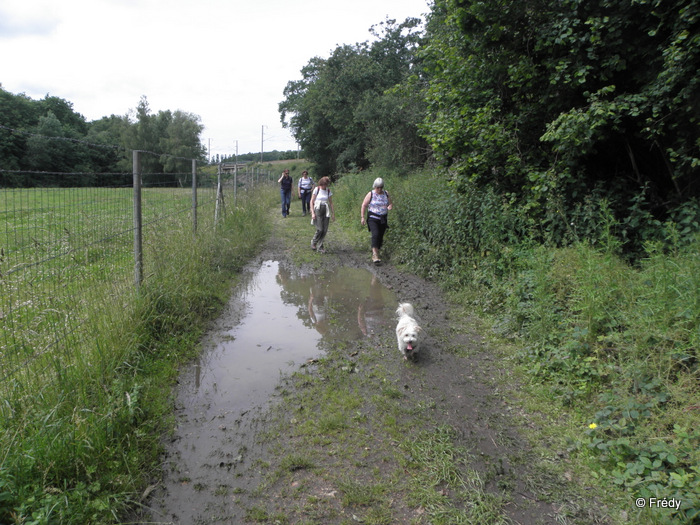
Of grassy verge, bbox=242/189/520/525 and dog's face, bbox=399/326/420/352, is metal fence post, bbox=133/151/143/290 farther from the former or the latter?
dog's face, bbox=399/326/420/352

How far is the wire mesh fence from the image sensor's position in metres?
3.18

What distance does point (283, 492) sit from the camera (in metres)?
3.01

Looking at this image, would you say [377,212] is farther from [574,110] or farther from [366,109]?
[366,109]

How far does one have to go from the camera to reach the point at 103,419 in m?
3.12

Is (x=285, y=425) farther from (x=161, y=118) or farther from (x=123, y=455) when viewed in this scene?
(x=161, y=118)

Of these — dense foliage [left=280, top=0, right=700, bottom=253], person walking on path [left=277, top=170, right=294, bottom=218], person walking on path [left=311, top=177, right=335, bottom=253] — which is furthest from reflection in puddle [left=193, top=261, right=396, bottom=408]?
person walking on path [left=277, top=170, right=294, bottom=218]

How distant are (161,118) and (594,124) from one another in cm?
6099

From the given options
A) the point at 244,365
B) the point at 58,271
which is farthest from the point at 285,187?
the point at 58,271

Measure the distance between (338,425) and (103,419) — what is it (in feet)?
5.89

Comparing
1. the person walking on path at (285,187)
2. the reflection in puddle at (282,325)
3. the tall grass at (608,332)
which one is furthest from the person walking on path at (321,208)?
the person walking on path at (285,187)

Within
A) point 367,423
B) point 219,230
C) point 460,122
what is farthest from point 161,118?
point 367,423

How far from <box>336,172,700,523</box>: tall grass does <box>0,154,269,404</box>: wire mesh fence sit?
13.4 ft

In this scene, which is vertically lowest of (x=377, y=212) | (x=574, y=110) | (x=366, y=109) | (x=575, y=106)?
(x=377, y=212)

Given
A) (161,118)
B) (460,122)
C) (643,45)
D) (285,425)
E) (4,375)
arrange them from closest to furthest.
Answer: (4,375), (285,425), (643,45), (460,122), (161,118)
